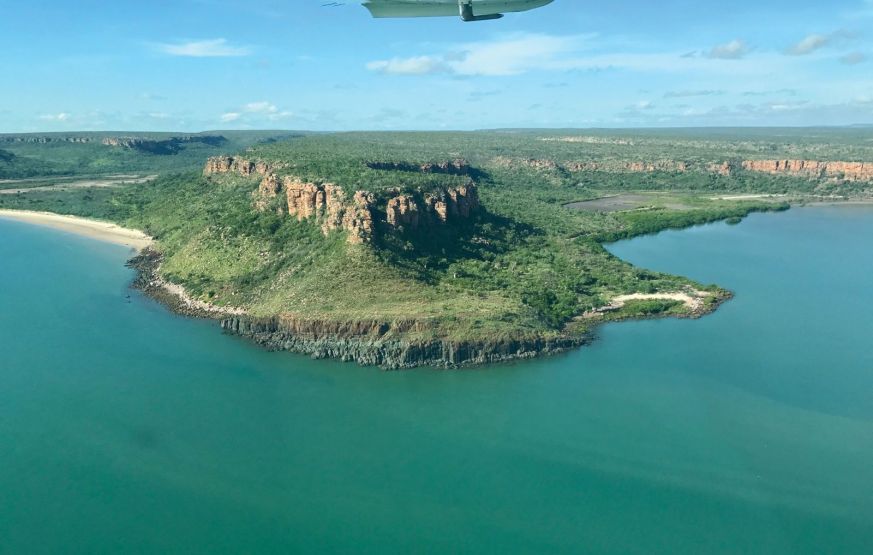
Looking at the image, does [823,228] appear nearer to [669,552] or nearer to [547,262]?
[547,262]

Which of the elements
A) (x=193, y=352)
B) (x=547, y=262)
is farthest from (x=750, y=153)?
(x=193, y=352)

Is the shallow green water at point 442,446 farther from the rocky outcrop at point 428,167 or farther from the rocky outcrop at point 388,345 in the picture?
the rocky outcrop at point 428,167

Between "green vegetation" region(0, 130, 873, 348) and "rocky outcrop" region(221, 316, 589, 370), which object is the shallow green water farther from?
"green vegetation" region(0, 130, 873, 348)

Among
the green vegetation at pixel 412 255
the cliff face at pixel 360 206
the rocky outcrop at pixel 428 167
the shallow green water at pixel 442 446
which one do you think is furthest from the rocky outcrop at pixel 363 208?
the rocky outcrop at pixel 428 167

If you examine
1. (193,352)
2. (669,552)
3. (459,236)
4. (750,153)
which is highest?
(750,153)

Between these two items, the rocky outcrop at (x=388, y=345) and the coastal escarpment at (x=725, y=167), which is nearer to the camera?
the rocky outcrop at (x=388, y=345)

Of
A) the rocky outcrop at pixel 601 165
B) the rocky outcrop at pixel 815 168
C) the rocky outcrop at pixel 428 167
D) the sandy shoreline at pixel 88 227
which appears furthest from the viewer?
the rocky outcrop at pixel 601 165

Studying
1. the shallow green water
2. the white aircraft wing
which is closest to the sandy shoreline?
the shallow green water
